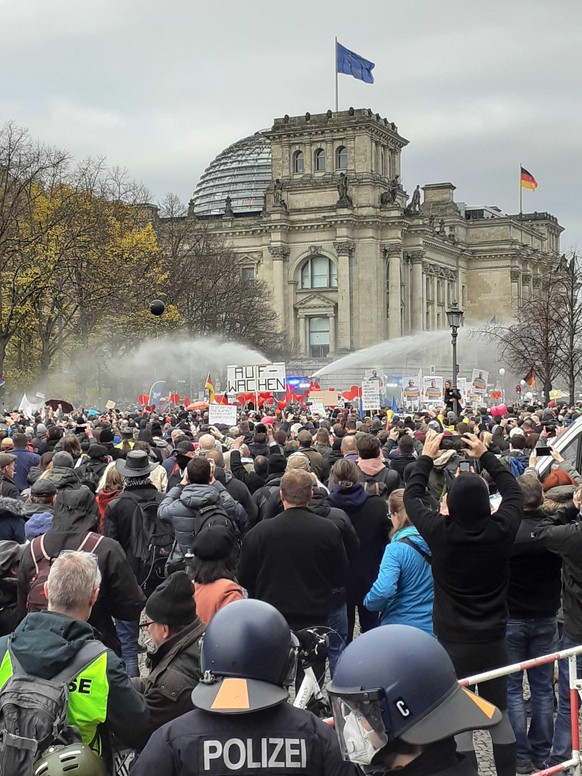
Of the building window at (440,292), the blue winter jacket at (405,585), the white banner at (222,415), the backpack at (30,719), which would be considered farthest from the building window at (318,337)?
the backpack at (30,719)

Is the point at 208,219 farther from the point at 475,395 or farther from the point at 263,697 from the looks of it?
the point at 263,697

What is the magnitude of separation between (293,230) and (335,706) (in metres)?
96.5

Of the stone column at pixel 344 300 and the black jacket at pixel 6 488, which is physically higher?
the stone column at pixel 344 300

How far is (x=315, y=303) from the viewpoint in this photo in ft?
322

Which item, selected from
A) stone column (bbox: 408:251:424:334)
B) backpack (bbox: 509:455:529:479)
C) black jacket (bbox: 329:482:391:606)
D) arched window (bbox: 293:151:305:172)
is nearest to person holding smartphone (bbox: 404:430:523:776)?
black jacket (bbox: 329:482:391:606)

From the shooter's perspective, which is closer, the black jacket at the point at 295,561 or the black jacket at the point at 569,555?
the black jacket at the point at 569,555

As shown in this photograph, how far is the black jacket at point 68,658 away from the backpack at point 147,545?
437 cm

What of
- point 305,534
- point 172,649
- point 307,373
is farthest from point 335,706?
point 307,373

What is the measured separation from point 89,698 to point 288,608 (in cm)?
299

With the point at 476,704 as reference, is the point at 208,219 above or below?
above

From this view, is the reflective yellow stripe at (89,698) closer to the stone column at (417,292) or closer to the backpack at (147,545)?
the backpack at (147,545)

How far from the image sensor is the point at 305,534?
23.2 ft

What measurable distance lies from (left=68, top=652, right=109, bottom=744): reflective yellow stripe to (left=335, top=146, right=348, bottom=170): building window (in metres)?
95.3

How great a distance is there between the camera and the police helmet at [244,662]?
2.98 metres
